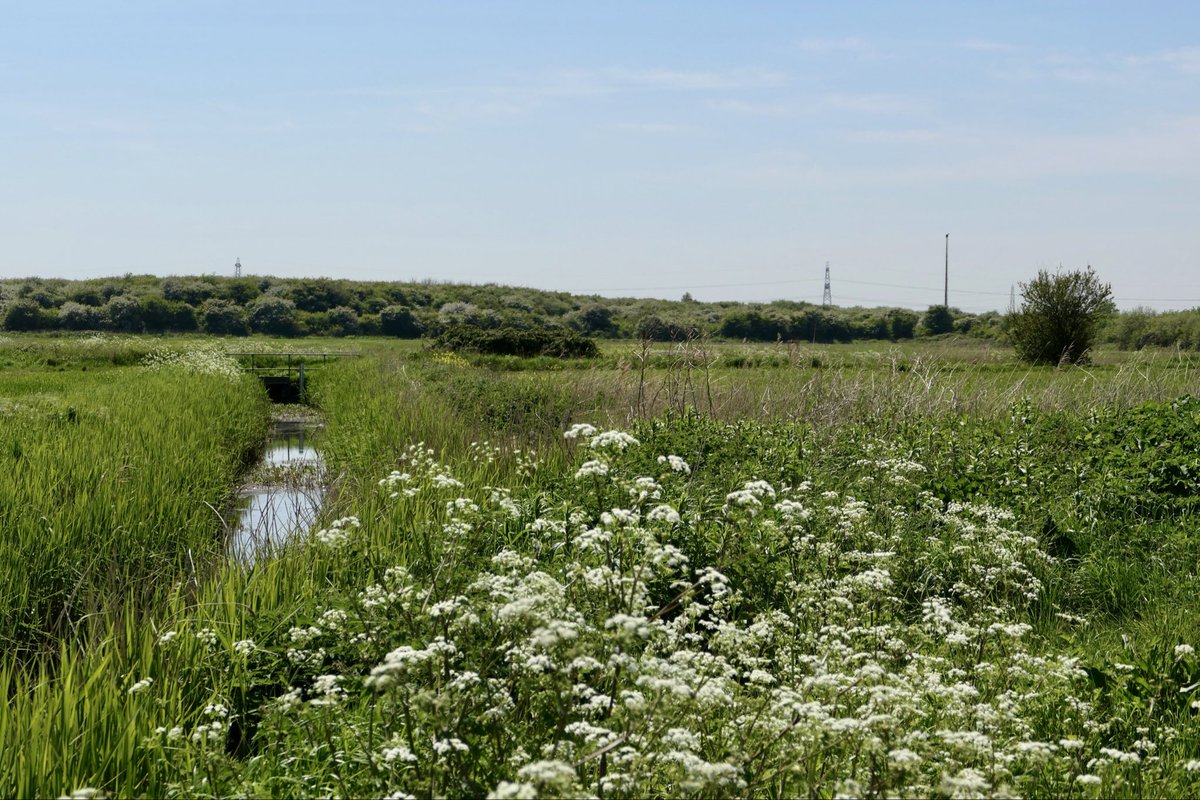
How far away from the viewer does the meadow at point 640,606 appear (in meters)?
3.28

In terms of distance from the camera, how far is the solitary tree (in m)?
32.0

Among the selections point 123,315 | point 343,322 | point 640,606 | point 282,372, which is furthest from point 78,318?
point 640,606

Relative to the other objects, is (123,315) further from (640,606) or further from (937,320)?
(640,606)

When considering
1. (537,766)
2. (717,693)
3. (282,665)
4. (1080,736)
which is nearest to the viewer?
(537,766)

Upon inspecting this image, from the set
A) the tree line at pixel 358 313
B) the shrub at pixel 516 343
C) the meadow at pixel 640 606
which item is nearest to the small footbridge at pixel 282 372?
the shrub at pixel 516 343

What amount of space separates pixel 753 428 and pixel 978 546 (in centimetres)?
383

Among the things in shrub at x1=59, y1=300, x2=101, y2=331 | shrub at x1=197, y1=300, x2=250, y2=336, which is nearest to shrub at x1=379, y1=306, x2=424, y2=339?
shrub at x1=197, y1=300, x2=250, y2=336

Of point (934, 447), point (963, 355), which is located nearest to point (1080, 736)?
point (934, 447)

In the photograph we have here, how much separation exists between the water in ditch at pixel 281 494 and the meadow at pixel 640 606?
360mm

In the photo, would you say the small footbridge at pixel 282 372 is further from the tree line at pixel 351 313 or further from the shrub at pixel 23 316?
the shrub at pixel 23 316

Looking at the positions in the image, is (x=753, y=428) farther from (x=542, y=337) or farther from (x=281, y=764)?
(x=542, y=337)

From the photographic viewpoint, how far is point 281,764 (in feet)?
12.6

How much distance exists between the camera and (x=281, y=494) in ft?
46.5

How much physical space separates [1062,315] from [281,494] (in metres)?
27.0
